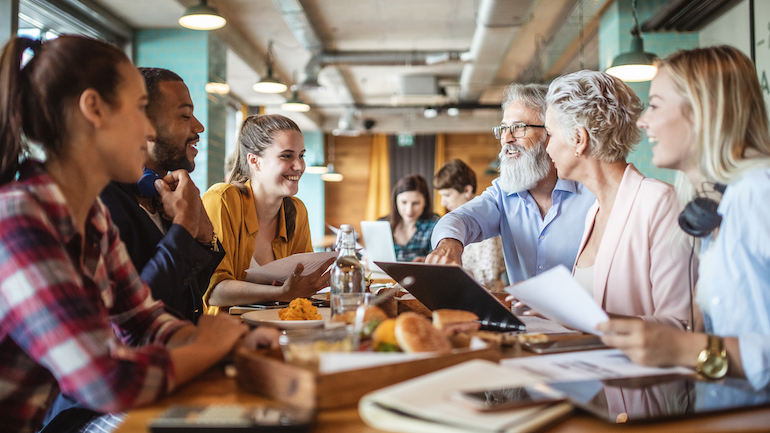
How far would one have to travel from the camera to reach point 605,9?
601 cm

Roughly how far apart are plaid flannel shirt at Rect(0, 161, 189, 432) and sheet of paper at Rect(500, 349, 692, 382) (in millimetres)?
640

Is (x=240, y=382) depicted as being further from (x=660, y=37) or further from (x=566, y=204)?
(x=660, y=37)

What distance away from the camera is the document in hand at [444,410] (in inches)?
29.1

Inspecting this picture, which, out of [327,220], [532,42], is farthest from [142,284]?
[327,220]

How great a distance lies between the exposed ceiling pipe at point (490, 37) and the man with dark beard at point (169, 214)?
4186mm

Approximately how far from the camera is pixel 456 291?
1.44m

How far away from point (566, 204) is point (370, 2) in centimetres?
506

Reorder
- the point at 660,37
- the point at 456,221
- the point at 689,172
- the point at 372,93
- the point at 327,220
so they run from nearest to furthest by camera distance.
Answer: the point at 689,172 < the point at 456,221 < the point at 660,37 < the point at 372,93 < the point at 327,220

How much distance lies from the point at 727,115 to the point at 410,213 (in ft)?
13.2

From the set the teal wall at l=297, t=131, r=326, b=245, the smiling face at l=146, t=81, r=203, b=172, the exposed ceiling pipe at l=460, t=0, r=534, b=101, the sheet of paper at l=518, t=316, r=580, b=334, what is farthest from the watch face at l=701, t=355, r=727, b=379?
the teal wall at l=297, t=131, r=326, b=245

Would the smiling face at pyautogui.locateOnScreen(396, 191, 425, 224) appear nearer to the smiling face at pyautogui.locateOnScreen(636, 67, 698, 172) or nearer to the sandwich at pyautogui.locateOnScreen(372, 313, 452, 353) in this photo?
the smiling face at pyautogui.locateOnScreen(636, 67, 698, 172)

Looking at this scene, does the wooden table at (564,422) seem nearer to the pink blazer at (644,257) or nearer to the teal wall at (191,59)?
the pink blazer at (644,257)

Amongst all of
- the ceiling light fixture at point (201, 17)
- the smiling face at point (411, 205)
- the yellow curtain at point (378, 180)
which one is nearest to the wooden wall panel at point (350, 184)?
the yellow curtain at point (378, 180)

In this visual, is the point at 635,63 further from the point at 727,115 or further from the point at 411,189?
the point at 727,115
